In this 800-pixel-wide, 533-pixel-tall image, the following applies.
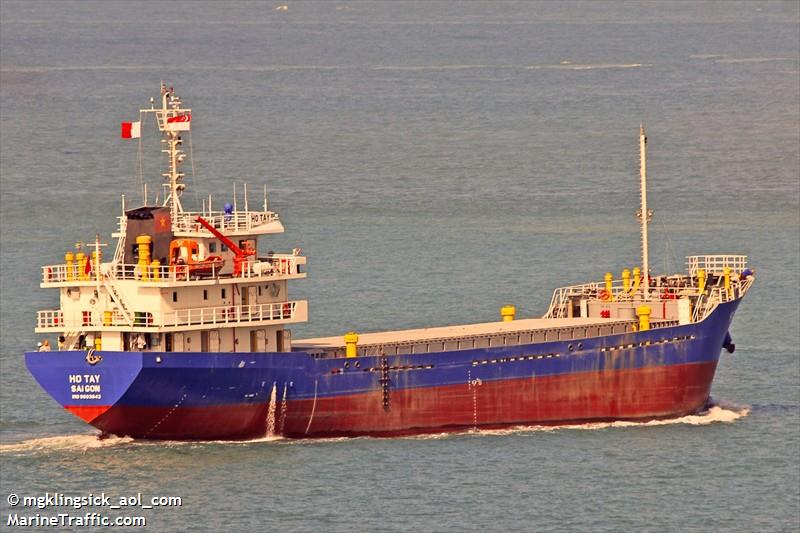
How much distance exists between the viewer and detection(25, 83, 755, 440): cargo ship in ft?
225

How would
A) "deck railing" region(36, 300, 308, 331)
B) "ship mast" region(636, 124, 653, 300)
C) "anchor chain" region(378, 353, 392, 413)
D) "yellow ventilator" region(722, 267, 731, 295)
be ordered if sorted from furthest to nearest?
"yellow ventilator" region(722, 267, 731, 295), "ship mast" region(636, 124, 653, 300), "anchor chain" region(378, 353, 392, 413), "deck railing" region(36, 300, 308, 331)

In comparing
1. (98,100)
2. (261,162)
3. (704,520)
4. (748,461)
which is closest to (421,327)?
(748,461)

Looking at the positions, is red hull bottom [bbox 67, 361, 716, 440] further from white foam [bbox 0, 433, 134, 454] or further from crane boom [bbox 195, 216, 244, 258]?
crane boom [bbox 195, 216, 244, 258]

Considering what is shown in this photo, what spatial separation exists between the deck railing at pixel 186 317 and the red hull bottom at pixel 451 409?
2618 millimetres

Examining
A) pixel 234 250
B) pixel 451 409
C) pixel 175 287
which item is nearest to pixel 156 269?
pixel 175 287

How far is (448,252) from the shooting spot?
11031cm

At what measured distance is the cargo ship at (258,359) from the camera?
68625mm

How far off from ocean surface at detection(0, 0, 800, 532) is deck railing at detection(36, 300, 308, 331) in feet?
11.6

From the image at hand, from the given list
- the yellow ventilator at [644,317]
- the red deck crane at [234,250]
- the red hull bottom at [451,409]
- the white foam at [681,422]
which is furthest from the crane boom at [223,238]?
the yellow ventilator at [644,317]

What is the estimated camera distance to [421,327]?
294 ft

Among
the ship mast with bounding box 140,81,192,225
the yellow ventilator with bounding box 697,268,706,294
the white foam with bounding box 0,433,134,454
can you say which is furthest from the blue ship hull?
the ship mast with bounding box 140,81,192,225

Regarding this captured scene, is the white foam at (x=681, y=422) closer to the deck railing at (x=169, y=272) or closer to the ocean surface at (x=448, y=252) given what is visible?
the ocean surface at (x=448, y=252)

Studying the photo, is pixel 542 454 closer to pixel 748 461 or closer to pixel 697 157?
pixel 748 461

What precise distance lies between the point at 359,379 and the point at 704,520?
533 inches
